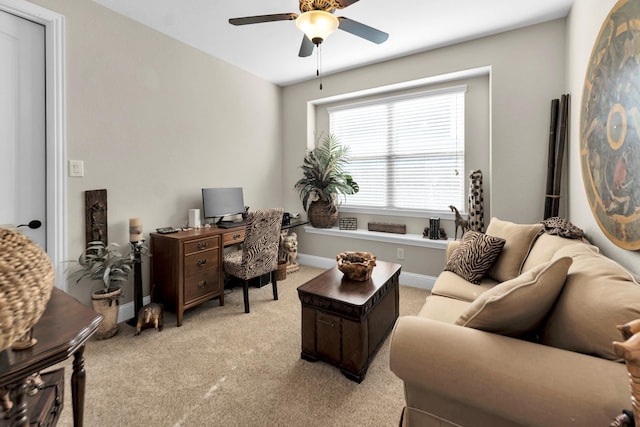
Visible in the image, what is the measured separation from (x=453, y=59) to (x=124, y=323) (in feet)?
13.8

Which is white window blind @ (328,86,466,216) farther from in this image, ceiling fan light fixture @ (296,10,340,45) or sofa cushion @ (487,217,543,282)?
ceiling fan light fixture @ (296,10,340,45)

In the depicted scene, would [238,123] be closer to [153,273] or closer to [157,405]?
[153,273]

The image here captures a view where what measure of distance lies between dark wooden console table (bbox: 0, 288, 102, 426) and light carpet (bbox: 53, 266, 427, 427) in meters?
0.88

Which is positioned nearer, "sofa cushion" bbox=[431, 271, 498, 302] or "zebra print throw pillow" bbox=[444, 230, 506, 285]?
"sofa cushion" bbox=[431, 271, 498, 302]

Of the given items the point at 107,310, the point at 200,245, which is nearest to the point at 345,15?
the point at 200,245

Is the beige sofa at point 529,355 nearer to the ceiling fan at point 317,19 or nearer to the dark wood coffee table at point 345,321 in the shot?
the dark wood coffee table at point 345,321

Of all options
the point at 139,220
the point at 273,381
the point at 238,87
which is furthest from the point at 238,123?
the point at 273,381

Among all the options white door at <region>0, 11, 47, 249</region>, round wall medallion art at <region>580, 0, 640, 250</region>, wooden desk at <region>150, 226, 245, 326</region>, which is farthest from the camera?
wooden desk at <region>150, 226, 245, 326</region>

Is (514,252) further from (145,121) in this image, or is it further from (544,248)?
(145,121)

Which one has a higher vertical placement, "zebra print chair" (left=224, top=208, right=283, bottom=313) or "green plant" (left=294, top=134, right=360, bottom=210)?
"green plant" (left=294, top=134, right=360, bottom=210)

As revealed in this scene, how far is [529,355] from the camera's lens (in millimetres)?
883

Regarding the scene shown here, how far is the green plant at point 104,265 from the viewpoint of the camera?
2.26m

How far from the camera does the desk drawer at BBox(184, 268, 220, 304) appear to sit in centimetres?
254

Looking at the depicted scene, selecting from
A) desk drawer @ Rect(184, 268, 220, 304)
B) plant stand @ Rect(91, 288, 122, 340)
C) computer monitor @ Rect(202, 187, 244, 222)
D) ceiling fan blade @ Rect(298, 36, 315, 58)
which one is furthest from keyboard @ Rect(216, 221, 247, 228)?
ceiling fan blade @ Rect(298, 36, 315, 58)
